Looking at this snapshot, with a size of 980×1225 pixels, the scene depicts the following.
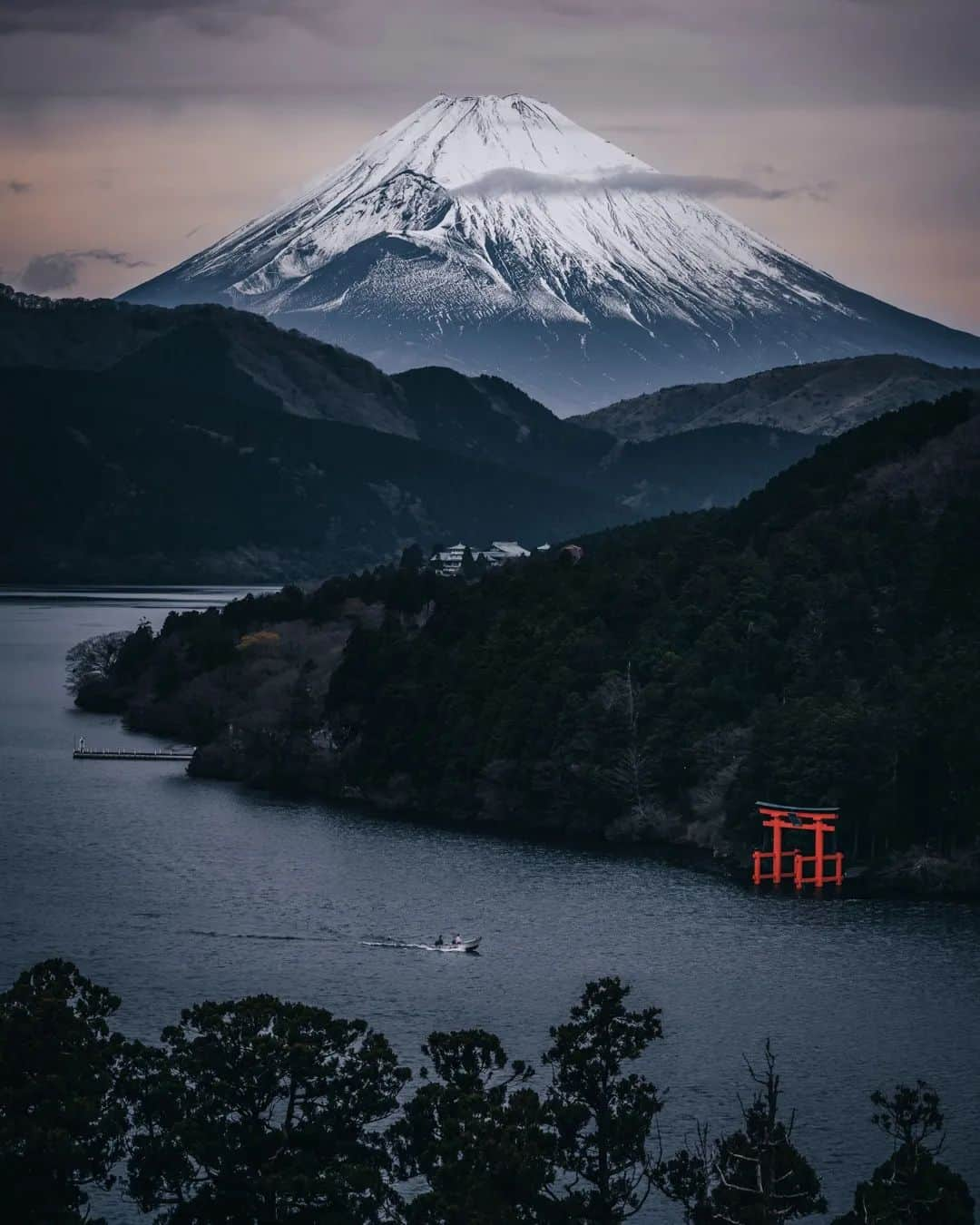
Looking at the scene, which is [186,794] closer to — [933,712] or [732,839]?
[732,839]

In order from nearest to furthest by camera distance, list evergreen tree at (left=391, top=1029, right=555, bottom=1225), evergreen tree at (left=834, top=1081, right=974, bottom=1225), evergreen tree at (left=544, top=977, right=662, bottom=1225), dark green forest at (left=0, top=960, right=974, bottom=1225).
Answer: evergreen tree at (left=834, top=1081, right=974, bottom=1225) → evergreen tree at (left=391, top=1029, right=555, bottom=1225) → dark green forest at (left=0, top=960, right=974, bottom=1225) → evergreen tree at (left=544, top=977, right=662, bottom=1225)

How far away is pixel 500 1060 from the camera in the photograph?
99.1 ft

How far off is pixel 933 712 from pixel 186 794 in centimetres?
2343

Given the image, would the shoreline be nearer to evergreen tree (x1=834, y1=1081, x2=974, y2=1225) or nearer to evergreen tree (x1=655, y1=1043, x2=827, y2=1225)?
evergreen tree (x1=655, y1=1043, x2=827, y2=1225)

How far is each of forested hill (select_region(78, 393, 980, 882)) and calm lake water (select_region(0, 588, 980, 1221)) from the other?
3.87 meters

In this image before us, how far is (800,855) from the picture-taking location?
190ft

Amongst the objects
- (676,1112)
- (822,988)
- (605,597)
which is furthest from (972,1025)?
(605,597)

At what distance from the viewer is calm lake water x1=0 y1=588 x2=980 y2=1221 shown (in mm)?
40031

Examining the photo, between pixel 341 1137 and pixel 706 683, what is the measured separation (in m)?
41.2

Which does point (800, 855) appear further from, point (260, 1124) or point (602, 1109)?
point (260, 1124)

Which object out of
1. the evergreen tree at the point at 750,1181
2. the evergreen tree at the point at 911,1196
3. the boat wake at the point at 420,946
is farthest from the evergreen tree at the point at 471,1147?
the boat wake at the point at 420,946

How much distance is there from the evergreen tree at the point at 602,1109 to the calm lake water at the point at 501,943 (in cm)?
294

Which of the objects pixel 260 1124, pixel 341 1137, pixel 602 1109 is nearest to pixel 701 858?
pixel 602 1109

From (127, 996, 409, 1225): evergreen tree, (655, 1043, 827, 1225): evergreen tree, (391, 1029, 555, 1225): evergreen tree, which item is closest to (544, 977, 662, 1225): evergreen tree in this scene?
(391, 1029, 555, 1225): evergreen tree
